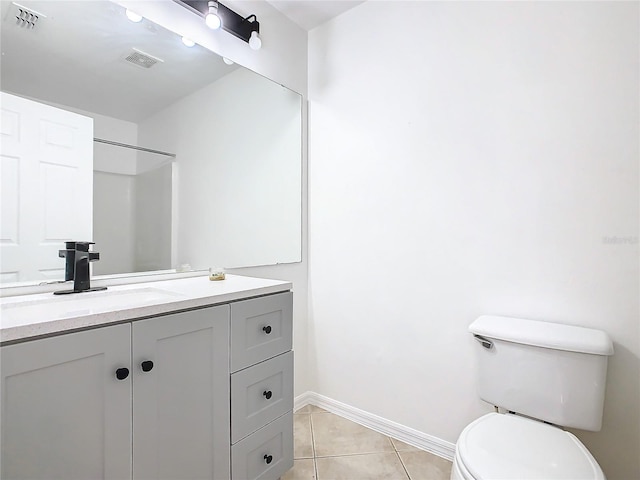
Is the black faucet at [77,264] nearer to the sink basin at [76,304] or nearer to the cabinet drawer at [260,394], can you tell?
the sink basin at [76,304]

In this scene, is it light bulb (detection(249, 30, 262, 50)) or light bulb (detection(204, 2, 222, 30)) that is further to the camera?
light bulb (detection(249, 30, 262, 50))

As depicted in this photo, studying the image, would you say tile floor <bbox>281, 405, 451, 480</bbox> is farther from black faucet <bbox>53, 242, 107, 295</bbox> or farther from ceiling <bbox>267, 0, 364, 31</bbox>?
ceiling <bbox>267, 0, 364, 31</bbox>

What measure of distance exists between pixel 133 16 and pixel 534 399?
2.15 metres

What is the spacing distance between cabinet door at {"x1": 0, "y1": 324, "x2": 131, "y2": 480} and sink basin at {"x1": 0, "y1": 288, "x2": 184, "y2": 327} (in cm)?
6

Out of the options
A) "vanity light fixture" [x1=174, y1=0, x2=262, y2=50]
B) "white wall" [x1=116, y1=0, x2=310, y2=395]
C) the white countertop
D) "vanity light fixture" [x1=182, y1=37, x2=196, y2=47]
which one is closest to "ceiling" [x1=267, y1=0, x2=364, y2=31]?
"white wall" [x1=116, y1=0, x2=310, y2=395]

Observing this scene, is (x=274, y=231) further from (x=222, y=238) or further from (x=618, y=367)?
(x=618, y=367)

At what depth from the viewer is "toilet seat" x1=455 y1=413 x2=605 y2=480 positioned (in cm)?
92

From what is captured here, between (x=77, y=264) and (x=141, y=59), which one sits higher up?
(x=141, y=59)

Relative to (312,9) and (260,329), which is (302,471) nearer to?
(260,329)

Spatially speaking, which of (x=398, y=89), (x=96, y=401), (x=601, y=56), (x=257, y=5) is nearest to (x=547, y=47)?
(x=601, y=56)

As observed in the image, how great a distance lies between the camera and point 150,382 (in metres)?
0.97

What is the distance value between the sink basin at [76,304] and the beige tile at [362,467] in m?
1.10

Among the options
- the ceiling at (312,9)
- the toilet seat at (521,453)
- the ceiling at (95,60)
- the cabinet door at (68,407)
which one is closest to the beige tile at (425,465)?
the toilet seat at (521,453)

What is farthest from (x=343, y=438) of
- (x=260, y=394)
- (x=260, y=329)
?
(x=260, y=329)
